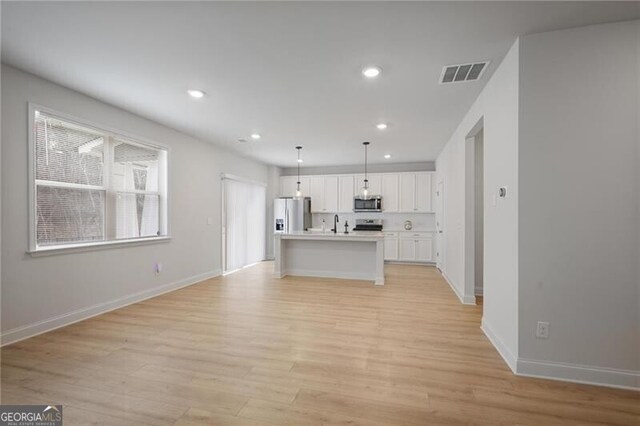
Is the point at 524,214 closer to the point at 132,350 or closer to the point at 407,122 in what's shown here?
the point at 407,122

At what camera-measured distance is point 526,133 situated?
7.36ft

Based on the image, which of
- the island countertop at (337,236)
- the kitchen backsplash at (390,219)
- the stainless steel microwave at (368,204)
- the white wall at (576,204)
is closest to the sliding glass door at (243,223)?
the island countertop at (337,236)

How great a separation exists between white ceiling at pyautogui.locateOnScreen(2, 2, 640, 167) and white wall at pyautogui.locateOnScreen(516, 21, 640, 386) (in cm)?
27

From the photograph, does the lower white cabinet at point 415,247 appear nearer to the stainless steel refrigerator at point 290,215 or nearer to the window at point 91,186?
the stainless steel refrigerator at point 290,215

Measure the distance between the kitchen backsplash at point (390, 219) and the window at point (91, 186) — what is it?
4.64 meters

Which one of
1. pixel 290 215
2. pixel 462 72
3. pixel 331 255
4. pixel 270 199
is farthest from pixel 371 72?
pixel 270 199

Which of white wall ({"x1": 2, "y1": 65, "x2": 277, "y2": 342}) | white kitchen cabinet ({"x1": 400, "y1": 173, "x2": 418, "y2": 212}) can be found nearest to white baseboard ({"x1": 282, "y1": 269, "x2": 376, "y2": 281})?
white wall ({"x1": 2, "y1": 65, "x2": 277, "y2": 342})

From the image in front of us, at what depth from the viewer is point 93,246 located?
3.49 meters

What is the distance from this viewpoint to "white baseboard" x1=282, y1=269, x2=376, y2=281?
5.56 metres

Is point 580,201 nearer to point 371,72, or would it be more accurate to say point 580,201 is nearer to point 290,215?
point 371,72

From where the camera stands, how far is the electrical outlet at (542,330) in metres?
2.22

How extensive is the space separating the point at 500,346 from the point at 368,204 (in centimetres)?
526

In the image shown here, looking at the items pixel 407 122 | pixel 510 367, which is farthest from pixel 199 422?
pixel 407 122

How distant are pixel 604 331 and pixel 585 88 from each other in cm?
181
